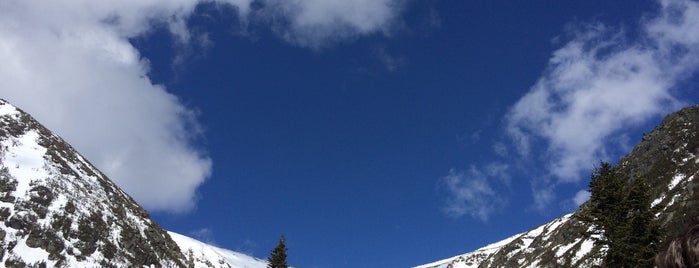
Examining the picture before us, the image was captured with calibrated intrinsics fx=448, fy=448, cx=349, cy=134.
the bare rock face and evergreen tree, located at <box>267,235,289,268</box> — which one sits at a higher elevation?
the bare rock face

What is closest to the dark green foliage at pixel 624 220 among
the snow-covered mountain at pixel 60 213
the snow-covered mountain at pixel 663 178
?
the snow-covered mountain at pixel 663 178

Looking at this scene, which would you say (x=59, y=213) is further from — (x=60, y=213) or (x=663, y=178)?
(x=663, y=178)

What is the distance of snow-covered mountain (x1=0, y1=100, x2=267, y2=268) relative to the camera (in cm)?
4231

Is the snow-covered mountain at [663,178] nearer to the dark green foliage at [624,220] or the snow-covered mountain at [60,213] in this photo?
the dark green foliage at [624,220]

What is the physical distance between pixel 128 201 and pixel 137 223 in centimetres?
814

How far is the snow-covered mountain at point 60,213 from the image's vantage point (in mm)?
42309

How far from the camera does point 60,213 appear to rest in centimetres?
4850

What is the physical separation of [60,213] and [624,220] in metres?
52.3

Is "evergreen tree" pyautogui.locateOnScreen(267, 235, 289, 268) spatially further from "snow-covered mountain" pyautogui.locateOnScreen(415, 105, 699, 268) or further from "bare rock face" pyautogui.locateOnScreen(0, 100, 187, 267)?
"snow-covered mountain" pyautogui.locateOnScreen(415, 105, 699, 268)

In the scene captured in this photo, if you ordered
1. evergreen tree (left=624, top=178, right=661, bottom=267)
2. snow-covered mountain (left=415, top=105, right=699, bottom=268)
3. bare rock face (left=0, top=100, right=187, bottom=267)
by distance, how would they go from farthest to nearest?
bare rock face (left=0, top=100, right=187, bottom=267), snow-covered mountain (left=415, top=105, right=699, bottom=268), evergreen tree (left=624, top=178, right=661, bottom=267)

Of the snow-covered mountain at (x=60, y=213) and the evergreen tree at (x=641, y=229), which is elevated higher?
the snow-covered mountain at (x=60, y=213)

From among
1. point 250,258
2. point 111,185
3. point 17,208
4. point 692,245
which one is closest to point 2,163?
point 17,208

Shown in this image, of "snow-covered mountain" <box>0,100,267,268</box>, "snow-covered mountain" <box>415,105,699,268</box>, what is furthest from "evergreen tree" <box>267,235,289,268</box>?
"snow-covered mountain" <box>415,105,699,268</box>

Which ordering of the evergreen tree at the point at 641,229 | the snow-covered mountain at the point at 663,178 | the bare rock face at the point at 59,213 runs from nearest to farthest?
the evergreen tree at the point at 641,229
the snow-covered mountain at the point at 663,178
the bare rock face at the point at 59,213
